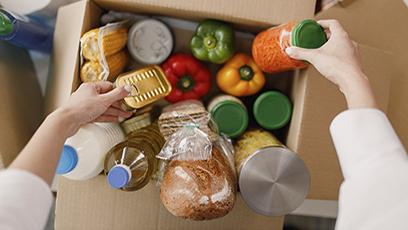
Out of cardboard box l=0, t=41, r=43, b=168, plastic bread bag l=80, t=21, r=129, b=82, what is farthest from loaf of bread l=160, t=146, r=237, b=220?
cardboard box l=0, t=41, r=43, b=168

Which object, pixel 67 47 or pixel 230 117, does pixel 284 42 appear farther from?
pixel 67 47

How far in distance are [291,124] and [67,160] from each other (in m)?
0.44

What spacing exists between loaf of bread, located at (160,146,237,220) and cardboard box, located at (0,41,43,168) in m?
0.32

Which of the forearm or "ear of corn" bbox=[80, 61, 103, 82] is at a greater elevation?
the forearm

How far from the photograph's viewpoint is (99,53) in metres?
0.80

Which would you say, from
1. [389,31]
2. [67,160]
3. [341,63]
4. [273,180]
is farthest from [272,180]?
[389,31]

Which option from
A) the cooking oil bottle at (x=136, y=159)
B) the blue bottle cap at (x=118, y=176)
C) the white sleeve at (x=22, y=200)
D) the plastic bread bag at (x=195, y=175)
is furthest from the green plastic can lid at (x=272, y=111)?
the white sleeve at (x=22, y=200)

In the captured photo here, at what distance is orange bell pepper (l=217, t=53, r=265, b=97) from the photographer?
3.01ft

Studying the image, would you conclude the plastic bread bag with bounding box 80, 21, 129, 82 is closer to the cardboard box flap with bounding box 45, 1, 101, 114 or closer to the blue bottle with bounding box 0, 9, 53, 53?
the cardboard box flap with bounding box 45, 1, 101, 114

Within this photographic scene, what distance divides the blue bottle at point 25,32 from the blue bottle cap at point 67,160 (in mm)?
302

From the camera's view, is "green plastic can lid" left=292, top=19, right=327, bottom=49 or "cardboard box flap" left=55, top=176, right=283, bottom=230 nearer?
"green plastic can lid" left=292, top=19, right=327, bottom=49

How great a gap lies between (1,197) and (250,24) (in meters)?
0.57

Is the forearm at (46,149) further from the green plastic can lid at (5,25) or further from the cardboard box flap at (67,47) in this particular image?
the green plastic can lid at (5,25)

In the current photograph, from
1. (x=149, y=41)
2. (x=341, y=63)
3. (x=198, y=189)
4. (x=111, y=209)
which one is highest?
(x=341, y=63)
